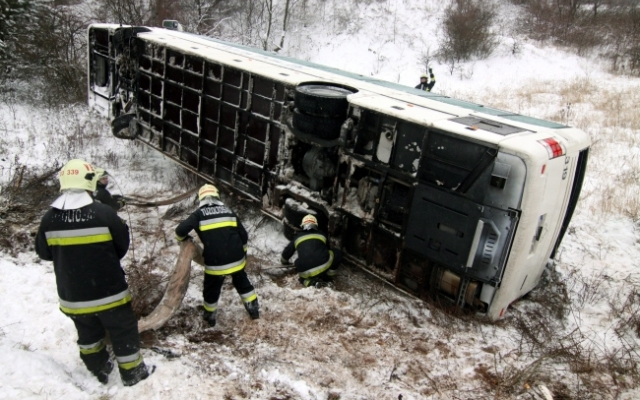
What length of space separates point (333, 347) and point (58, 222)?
221 cm

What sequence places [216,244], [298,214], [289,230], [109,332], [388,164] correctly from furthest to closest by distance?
[289,230]
[298,214]
[388,164]
[216,244]
[109,332]

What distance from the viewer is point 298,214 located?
5.23 m

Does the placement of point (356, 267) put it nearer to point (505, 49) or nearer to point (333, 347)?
point (333, 347)

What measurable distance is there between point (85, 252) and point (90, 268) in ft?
0.36

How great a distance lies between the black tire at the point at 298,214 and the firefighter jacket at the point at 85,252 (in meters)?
2.34

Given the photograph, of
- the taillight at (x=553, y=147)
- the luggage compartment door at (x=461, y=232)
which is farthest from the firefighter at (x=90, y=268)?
the taillight at (x=553, y=147)

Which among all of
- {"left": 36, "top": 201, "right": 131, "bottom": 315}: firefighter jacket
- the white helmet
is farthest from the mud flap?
the white helmet

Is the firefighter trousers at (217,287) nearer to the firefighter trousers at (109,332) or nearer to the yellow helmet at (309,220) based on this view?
the firefighter trousers at (109,332)

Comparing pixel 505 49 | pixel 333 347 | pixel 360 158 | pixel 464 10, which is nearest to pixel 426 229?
pixel 360 158

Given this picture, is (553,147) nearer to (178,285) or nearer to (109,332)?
(178,285)

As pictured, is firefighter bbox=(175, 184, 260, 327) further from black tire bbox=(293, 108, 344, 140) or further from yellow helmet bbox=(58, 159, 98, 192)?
black tire bbox=(293, 108, 344, 140)

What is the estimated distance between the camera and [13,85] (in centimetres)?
1119

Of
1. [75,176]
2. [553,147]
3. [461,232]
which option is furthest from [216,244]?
[553,147]

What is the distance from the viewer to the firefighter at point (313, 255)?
465 cm
